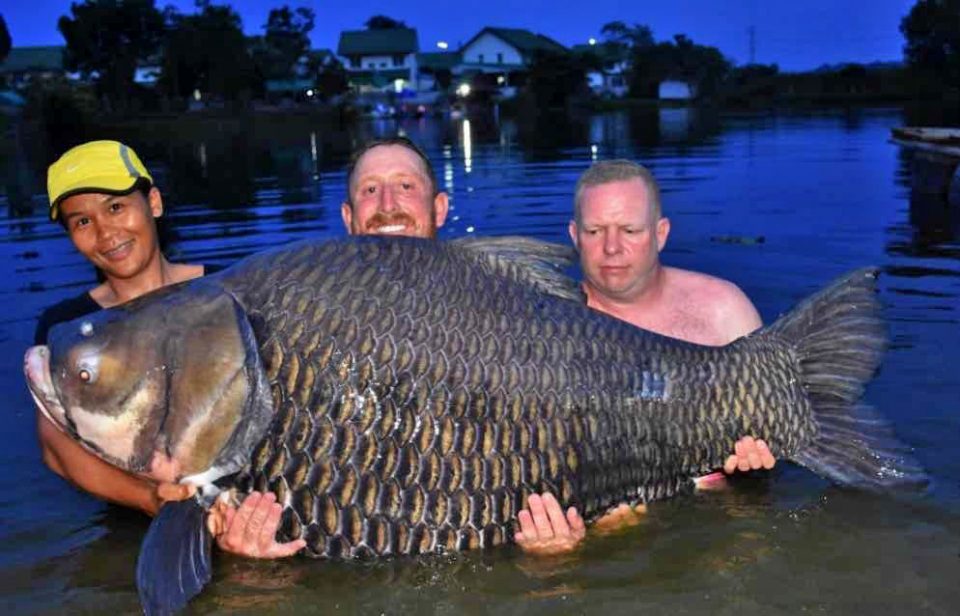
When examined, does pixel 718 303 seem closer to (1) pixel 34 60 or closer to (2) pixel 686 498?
(2) pixel 686 498

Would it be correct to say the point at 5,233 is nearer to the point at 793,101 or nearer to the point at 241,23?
the point at 241,23

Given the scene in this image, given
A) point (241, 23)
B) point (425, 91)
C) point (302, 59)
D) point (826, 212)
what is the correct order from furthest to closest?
point (425, 91), point (302, 59), point (241, 23), point (826, 212)

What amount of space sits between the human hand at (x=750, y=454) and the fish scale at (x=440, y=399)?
1.02 feet

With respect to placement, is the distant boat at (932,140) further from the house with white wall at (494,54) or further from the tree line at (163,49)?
the house with white wall at (494,54)

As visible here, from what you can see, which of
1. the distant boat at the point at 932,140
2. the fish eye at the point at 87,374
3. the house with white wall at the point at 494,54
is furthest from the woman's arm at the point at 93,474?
the house with white wall at the point at 494,54

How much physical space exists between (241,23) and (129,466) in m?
62.3

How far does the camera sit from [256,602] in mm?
3650

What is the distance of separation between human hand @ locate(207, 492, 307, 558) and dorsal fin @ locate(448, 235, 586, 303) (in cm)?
121

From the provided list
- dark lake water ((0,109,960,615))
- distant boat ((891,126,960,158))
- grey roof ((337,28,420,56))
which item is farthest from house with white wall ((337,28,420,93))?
distant boat ((891,126,960,158))

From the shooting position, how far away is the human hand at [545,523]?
3500 mm

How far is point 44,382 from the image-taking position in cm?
325

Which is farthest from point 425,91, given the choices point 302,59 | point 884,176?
point 884,176

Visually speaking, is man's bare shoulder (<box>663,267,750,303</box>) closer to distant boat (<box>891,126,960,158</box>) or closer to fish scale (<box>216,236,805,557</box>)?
fish scale (<box>216,236,805,557</box>)

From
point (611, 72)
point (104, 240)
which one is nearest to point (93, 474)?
point (104, 240)
